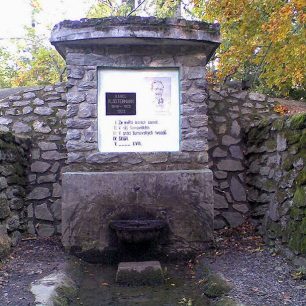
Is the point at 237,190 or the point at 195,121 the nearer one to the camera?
the point at 195,121

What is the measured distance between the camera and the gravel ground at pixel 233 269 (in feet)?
11.9

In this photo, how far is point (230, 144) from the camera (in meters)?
6.77

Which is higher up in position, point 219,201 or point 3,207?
point 3,207

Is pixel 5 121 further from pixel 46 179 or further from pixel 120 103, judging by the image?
pixel 120 103

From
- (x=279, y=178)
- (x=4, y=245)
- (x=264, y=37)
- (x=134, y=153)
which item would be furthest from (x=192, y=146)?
(x=264, y=37)

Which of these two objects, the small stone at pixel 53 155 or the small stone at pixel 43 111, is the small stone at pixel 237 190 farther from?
the small stone at pixel 43 111

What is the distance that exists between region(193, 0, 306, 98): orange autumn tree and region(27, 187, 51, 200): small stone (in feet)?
16.4

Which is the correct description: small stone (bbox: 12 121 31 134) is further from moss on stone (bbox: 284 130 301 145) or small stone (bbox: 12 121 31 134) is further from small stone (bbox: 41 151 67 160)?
moss on stone (bbox: 284 130 301 145)

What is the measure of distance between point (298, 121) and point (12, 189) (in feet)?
11.8

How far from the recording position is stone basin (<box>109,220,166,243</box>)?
5.01 meters

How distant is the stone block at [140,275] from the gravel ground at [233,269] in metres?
0.59

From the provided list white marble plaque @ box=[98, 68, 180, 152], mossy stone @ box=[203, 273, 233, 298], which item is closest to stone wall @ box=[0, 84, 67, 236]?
white marble plaque @ box=[98, 68, 180, 152]

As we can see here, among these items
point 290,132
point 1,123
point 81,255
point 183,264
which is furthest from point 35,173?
point 290,132

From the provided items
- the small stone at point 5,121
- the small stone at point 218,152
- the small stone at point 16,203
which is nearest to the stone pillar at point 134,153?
the small stone at point 16,203
